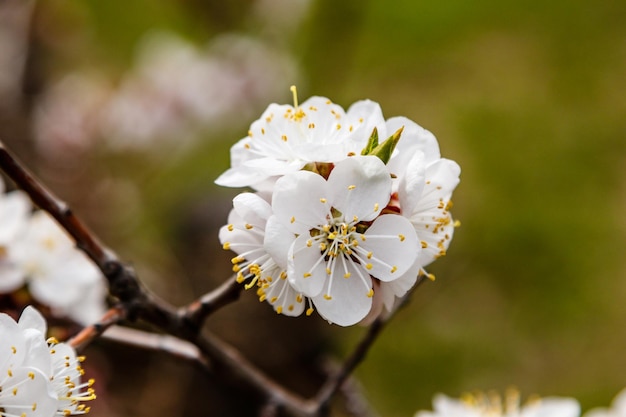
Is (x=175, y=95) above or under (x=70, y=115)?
above

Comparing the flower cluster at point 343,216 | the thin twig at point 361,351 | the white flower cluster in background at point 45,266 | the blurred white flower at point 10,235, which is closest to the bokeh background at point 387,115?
the white flower cluster in background at point 45,266

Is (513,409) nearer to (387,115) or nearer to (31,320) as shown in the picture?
(31,320)

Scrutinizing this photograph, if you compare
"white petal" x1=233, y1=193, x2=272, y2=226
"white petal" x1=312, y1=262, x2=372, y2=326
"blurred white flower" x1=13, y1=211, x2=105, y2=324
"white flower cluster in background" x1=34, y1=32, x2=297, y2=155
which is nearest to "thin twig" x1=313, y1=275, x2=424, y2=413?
"white petal" x1=312, y1=262, x2=372, y2=326

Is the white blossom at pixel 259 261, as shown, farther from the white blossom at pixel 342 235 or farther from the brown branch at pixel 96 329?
the brown branch at pixel 96 329

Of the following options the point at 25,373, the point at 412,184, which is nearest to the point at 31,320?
the point at 25,373

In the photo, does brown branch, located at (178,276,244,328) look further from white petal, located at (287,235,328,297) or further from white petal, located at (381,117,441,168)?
white petal, located at (381,117,441,168)

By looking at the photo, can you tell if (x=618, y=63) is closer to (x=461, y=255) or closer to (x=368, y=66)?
(x=368, y=66)
